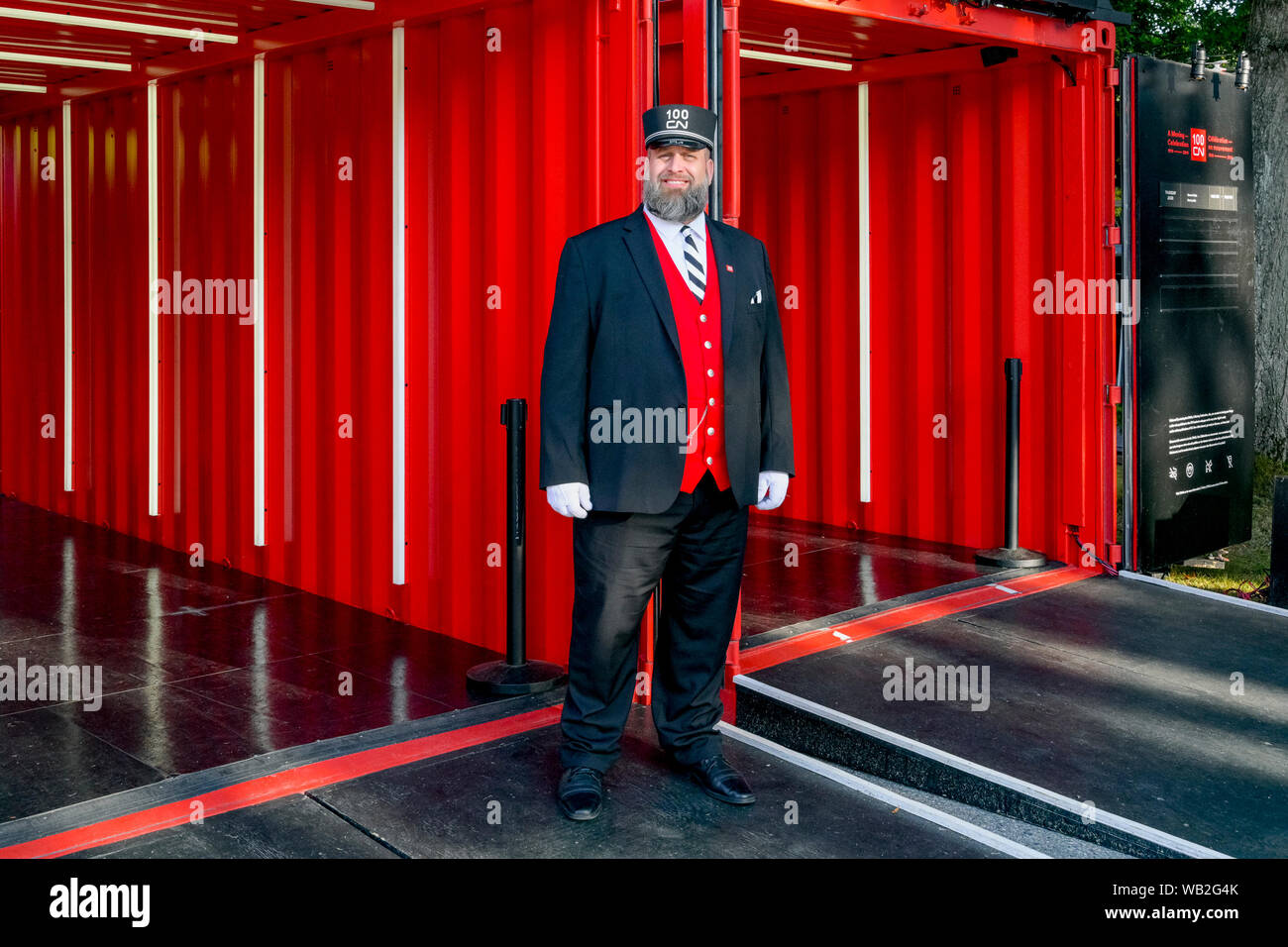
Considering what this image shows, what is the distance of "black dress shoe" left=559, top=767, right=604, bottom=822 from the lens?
3.71 meters

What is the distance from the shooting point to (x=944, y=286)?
7.22m

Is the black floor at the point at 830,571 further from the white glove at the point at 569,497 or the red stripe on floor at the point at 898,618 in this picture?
the white glove at the point at 569,497

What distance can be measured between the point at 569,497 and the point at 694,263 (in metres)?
0.77

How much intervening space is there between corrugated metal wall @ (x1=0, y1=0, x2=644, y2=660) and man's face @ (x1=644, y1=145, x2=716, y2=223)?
87cm

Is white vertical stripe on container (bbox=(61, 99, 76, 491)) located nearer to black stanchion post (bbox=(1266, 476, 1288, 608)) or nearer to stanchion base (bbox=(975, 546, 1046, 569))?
stanchion base (bbox=(975, 546, 1046, 569))

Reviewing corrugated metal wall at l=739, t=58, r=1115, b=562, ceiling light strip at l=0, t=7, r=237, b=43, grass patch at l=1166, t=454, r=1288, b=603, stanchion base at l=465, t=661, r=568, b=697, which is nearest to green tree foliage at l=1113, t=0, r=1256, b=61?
grass patch at l=1166, t=454, r=1288, b=603

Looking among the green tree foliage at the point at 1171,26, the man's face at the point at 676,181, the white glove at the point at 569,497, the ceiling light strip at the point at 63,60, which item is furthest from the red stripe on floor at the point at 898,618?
the green tree foliage at the point at 1171,26

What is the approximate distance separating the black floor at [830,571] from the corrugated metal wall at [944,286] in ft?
0.89

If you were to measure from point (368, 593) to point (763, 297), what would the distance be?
2820 millimetres

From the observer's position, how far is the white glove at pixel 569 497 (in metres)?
3.73

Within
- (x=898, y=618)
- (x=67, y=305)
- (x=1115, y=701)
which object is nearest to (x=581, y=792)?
(x=1115, y=701)

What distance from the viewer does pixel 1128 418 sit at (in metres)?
6.46
